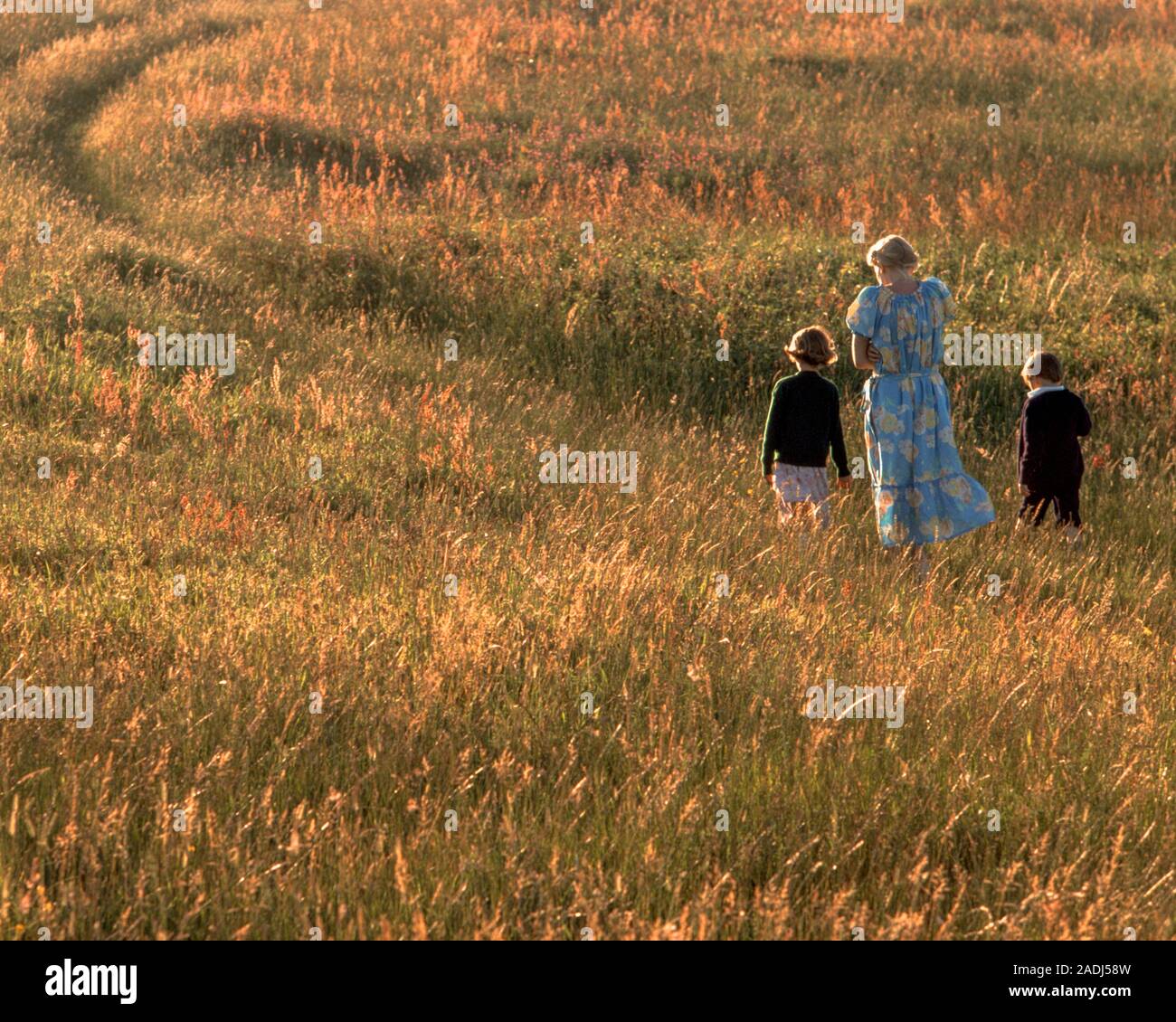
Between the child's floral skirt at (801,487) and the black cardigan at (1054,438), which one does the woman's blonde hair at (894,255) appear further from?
the black cardigan at (1054,438)

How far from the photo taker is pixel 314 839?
338 centimetres

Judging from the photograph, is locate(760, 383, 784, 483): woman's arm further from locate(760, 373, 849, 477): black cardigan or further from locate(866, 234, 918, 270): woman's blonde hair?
locate(866, 234, 918, 270): woman's blonde hair

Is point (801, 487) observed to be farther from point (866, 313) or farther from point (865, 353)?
point (866, 313)

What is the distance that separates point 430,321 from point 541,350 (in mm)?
1309

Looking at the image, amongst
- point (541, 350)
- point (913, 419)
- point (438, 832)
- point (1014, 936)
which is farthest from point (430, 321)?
point (1014, 936)

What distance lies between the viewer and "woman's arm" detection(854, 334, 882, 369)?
6734 mm

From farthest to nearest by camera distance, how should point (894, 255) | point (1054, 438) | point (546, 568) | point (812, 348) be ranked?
point (1054, 438)
point (812, 348)
point (894, 255)
point (546, 568)

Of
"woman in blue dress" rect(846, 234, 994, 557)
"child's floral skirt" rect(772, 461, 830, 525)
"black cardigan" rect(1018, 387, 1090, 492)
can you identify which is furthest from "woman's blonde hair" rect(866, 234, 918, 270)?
"black cardigan" rect(1018, 387, 1090, 492)

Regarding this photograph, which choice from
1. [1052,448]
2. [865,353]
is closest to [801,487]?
[865,353]

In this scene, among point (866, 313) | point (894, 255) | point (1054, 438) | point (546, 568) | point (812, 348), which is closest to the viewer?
point (546, 568)

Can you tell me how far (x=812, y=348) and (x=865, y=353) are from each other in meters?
0.33

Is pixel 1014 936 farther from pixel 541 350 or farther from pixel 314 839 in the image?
pixel 541 350

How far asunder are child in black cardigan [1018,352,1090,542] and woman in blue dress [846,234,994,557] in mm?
700

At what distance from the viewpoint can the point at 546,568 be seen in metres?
5.45
